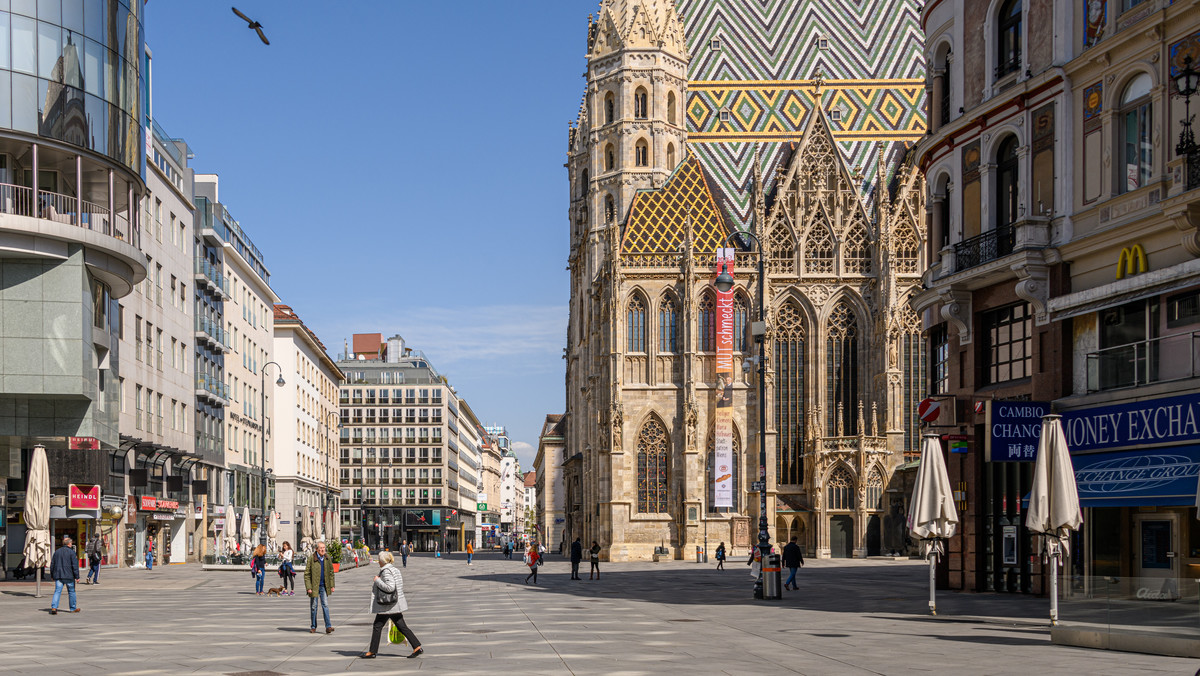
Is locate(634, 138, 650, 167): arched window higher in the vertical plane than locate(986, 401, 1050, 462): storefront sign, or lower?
higher

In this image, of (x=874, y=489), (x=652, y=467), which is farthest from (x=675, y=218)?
(x=874, y=489)

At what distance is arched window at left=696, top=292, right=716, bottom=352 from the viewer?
7200 cm

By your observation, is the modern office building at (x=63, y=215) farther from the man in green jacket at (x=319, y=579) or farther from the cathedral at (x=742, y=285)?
the cathedral at (x=742, y=285)

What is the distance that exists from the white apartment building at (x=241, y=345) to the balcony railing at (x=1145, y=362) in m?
51.3

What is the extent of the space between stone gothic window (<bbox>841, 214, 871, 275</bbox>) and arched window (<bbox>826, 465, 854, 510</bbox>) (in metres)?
11.6

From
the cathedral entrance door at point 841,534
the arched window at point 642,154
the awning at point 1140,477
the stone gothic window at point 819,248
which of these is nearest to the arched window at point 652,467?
the cathedral entrance door at point 841,534

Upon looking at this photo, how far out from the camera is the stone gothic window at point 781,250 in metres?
76.0

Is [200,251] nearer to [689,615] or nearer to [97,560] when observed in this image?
[97,560]

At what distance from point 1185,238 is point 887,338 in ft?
167

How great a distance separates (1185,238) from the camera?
22781 millimetres

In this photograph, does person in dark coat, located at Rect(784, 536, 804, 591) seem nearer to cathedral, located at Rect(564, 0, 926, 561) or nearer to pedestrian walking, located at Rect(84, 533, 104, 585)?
pedestrian walking, located at Rect(84, 533, 104, 585)

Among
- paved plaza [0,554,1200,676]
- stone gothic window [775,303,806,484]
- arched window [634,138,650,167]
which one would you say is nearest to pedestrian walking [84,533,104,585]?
paved plaza [0,554,1200,676]

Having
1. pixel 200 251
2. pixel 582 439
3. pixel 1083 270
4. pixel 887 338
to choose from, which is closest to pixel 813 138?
pixel 887 338

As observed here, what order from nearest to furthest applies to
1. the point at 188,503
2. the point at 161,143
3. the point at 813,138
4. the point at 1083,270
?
the point at 1083,270
the point at 161,143
the point at 188,503
the point at 813,138
